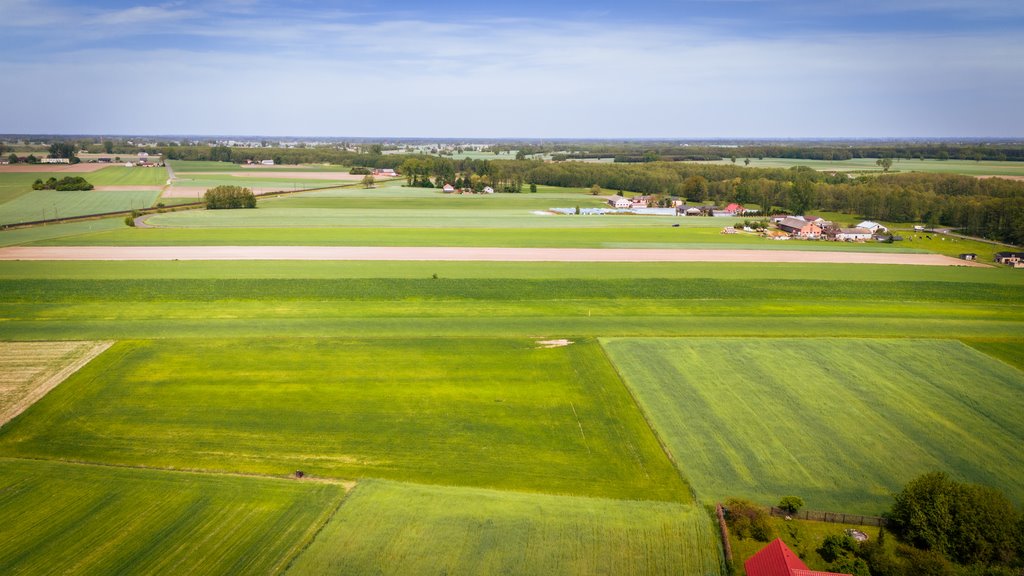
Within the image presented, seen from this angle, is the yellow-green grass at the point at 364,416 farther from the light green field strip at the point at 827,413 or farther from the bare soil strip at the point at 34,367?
the light green field strip at the point at 827,413

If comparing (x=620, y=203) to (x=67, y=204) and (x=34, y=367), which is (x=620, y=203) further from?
(x=34, y=367)

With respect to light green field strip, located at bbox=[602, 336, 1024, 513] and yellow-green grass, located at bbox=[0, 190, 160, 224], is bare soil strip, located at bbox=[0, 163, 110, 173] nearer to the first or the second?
yellow-green grass, located at bbox=[0, 190, 160, 224]

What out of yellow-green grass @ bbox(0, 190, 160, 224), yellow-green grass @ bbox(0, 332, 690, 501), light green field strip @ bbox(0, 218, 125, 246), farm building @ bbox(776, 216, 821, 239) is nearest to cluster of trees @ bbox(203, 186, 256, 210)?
yellow-green grass @ bbox(0, 190, 160, 224)

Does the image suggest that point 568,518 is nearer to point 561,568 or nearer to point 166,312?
point 561,568

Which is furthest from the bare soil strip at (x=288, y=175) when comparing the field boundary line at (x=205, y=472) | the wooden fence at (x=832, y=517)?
the wooden fence at (x=832, y=517)

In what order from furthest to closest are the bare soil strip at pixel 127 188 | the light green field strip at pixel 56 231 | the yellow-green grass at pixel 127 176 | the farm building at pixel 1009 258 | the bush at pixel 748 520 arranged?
the yellow-green grass at pixel 127 176
the bare soil strip at pixel 127 188
the light green field strip at pixel 56 231
the farm building at pixel 1009 258
the bush at pixel 748 520

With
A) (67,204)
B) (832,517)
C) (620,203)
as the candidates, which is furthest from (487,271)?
(67,204)
